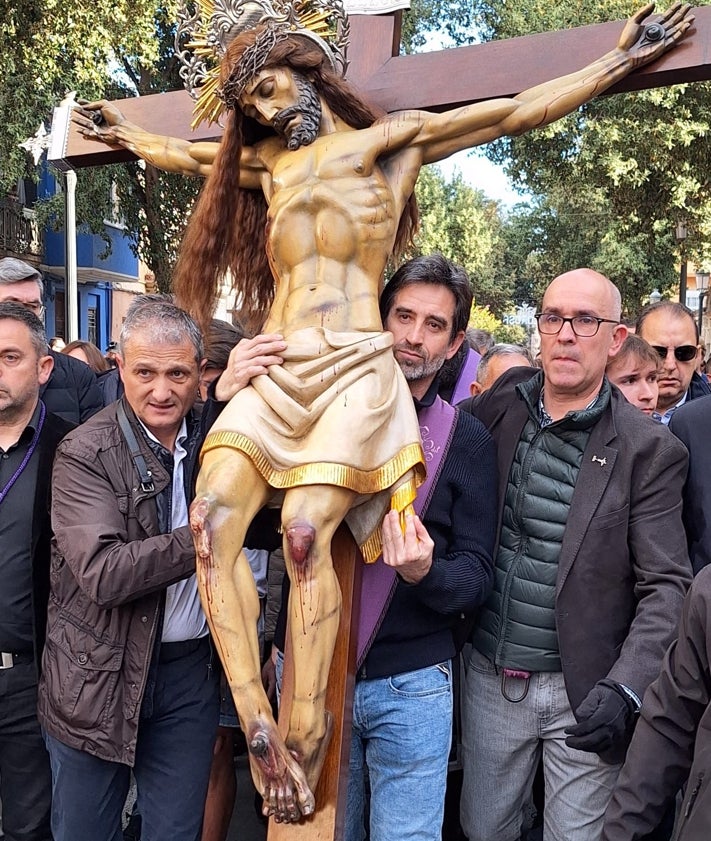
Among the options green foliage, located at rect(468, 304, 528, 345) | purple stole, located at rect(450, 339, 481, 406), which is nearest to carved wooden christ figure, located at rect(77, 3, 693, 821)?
purple stole, located at rect(450, 339, 481, 406)

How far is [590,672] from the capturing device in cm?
284

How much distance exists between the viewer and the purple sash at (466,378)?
474cm

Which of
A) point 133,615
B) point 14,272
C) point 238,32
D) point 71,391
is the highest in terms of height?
point 238,32

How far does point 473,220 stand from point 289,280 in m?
34.5

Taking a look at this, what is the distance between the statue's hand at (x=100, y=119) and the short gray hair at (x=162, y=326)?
2.25 feet

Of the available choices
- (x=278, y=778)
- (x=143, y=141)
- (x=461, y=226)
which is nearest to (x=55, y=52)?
(x=143, y=141)

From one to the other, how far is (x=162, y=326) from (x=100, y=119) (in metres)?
0.92

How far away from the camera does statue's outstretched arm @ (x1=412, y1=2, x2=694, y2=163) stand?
2.99 meters

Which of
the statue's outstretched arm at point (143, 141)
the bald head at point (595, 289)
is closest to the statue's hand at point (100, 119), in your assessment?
the statue's outstretched arm at point (143, 141)

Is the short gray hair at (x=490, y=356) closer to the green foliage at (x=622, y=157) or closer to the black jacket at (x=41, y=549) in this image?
the black jacket at (x=41, y=549)

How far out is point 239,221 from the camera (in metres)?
3.16

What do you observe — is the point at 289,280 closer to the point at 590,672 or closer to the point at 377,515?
the point at 377,515

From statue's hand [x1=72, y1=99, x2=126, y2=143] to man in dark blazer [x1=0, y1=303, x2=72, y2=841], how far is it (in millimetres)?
706

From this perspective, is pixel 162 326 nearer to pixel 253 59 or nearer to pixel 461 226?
pixel 253 59
